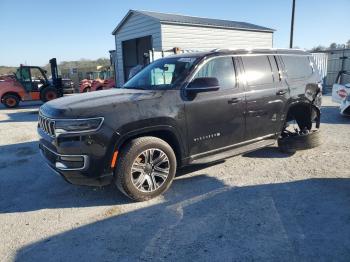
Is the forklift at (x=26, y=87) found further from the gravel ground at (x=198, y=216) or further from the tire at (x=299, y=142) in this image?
the tire at (x=299, y=142)

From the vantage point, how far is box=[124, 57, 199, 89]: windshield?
4.50 m

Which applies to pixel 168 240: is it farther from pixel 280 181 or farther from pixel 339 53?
pixel 339 53

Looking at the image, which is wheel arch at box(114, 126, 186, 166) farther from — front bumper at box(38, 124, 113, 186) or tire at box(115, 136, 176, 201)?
front bumper at box(38, 124, 113, 186)

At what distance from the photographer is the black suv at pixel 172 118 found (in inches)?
147

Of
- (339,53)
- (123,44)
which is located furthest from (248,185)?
(339,53)

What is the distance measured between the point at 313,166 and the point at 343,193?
3.59ft

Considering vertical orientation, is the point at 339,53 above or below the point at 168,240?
above

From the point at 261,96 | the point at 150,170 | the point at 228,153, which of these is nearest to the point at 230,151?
the point at 228,153

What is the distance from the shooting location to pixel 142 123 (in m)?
3.94

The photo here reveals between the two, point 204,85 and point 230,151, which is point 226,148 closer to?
point 230,151

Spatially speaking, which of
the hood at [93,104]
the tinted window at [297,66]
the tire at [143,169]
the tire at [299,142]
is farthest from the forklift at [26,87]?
the tire at [143,169]

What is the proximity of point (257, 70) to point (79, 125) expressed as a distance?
3.01 metres

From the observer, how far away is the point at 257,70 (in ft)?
16.8

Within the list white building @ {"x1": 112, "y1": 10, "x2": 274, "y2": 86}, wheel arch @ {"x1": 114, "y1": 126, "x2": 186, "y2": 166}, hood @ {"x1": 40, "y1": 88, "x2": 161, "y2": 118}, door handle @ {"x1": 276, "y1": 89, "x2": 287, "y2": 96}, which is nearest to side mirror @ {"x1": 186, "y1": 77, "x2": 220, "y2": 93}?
hood @ {"x1": 40, "y1": 88, "x2": 161, "y2": 118}
